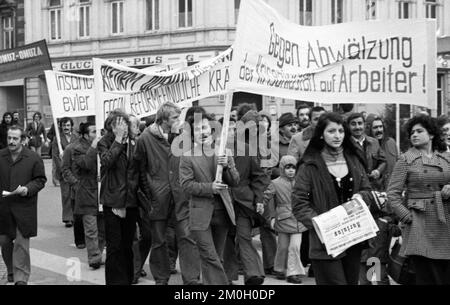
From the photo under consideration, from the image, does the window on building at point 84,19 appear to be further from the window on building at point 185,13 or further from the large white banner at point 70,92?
the large white banner at point 70,92

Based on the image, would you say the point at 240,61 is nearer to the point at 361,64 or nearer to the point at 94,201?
the point at 361,64

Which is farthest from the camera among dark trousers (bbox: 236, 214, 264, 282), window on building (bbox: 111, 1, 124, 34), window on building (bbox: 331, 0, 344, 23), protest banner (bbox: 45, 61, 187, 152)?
window on building (bbox: 111, 1, 124, 34)

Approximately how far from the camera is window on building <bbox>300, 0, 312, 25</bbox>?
3045 cm

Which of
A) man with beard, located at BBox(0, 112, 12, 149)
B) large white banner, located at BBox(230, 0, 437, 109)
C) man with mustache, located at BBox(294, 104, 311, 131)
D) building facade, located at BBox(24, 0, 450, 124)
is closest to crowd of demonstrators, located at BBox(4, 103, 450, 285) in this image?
large white banner, located at BBox(230, 0, 437, 109)

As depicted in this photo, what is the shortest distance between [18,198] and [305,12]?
79.7 ft

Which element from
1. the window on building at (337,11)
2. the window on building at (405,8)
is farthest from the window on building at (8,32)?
the window on building at (405,8)

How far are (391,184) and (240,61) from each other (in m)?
1.86

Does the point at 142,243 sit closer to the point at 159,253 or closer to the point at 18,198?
the point at 159,253

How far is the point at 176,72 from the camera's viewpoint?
9.29 meters

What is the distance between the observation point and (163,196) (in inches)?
300

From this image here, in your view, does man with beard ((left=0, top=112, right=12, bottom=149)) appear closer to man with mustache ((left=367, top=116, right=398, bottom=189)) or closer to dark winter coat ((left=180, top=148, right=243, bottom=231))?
dark winter coat ((left=180, top=148, right=243, bottom=231))

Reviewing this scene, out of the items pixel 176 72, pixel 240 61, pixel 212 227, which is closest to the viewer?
pixel 240 61

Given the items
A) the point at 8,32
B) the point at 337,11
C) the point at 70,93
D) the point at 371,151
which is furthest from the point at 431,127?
the point at 8,32

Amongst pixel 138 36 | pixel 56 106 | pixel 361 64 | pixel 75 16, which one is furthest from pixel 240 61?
pixel 75 16
